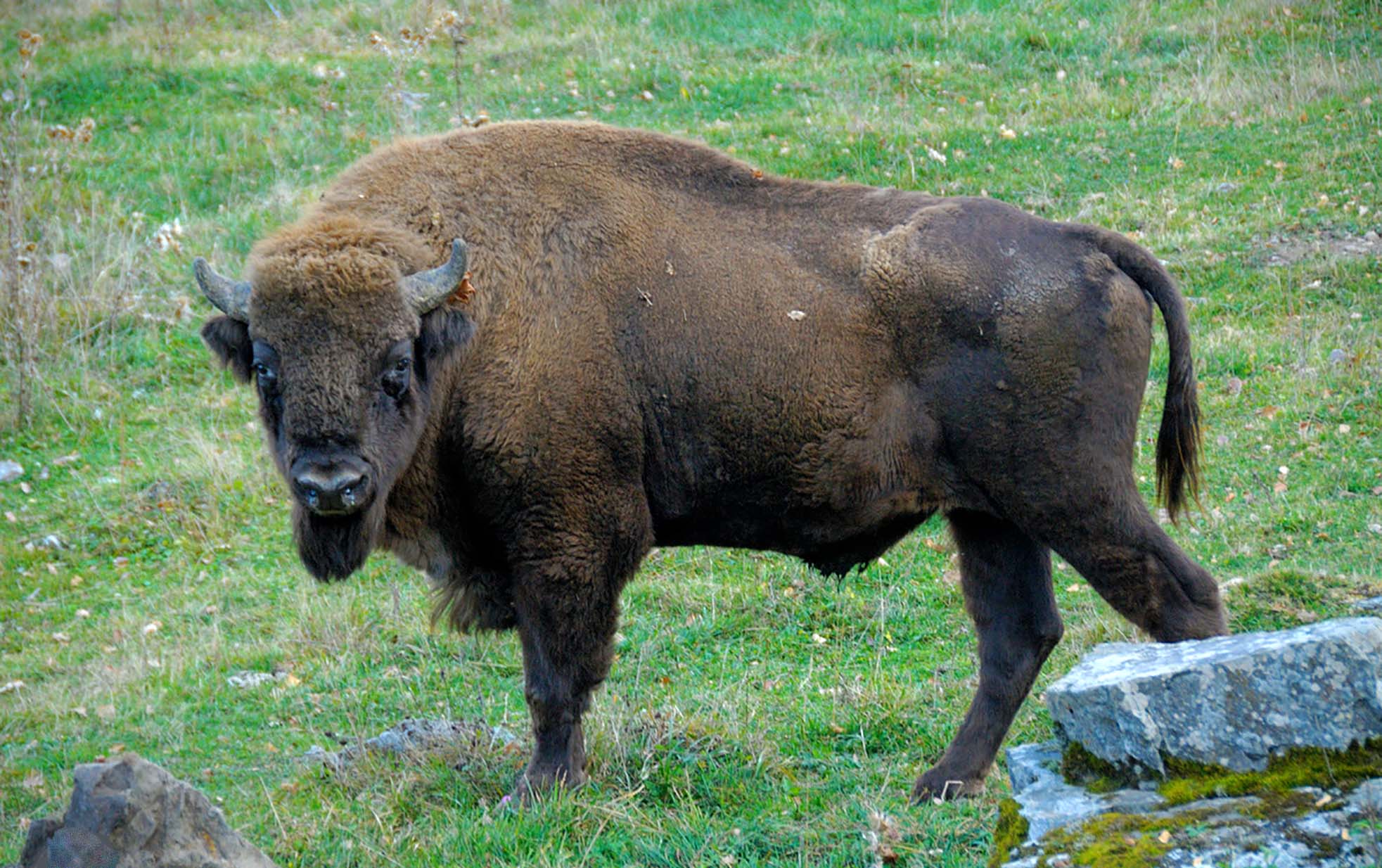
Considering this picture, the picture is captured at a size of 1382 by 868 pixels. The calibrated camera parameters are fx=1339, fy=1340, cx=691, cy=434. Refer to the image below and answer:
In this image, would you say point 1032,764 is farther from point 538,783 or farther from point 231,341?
point 231,341

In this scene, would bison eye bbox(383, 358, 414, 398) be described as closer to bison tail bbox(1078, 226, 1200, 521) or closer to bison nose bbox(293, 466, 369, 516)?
bison nose bbox(293, 466, 369, 516)

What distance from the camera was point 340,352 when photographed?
5.28m

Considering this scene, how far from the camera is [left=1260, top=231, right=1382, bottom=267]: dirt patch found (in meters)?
11.5

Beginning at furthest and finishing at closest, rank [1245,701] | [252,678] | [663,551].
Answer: [663,551], [252,678], [1245,701]

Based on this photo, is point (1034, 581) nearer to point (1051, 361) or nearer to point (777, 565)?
point (1051, 361)

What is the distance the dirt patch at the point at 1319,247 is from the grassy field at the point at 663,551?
1.7 inches

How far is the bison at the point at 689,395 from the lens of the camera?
5395mm

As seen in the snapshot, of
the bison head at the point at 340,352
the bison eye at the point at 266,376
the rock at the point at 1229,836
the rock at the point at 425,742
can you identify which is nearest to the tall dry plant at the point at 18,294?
the rock at the point at 425,742

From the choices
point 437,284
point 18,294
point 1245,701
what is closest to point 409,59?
point 18,294

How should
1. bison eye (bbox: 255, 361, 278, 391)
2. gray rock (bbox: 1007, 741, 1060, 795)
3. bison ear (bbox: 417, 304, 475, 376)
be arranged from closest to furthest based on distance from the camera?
gray rock (bbox: 1007, 741, 1060, 795)
bison eye (bbox: 255, 361, 278, 391)
bison ear (bbox: 417, 304, 475, 376)

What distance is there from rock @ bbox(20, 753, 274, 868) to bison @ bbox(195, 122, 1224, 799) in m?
1.45

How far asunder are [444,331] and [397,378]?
267mm

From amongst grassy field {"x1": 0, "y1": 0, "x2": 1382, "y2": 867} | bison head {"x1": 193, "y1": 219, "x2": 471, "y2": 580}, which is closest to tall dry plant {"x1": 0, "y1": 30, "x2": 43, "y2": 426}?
grassy field {"x1": 0, "y1": 0, "x2": 1382, "y2": 867}

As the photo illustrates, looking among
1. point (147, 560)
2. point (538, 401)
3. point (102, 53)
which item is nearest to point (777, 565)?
point (538, 401)
